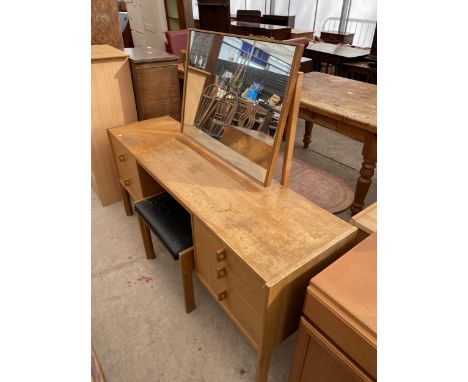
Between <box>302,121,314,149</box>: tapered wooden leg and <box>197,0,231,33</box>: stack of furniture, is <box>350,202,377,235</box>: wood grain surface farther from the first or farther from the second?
<box>197,0,231,33</box>: stack of furniture

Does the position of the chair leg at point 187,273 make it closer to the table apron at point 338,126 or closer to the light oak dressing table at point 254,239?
the light oak dressing table at point 254,239

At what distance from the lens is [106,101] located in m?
1.82

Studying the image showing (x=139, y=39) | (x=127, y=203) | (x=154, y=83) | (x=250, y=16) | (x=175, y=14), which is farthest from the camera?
(x=139, y=39)

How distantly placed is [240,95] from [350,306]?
89cm

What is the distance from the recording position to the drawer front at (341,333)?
66 centimetres

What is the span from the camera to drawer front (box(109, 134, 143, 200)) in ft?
5.27

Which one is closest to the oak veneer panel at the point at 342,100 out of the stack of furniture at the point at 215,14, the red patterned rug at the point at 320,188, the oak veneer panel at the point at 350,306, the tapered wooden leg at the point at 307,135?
the red patterned rug at the point at 320,188

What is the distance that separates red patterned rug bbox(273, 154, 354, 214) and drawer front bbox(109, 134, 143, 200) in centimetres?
76

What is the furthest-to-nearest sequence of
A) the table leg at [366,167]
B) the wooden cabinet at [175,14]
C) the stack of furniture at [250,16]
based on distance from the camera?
the stack of furniture at [250,16] < the wooden cabinet at [175,14] < the table leg at [366,167]

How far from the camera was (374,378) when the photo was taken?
67 cm

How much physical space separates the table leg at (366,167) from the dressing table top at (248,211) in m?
0.72

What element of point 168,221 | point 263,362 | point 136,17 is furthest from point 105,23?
point 136,17

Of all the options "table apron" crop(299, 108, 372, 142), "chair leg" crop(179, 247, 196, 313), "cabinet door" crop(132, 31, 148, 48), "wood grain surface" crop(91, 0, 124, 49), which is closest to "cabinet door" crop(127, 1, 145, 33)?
"cabinet door" crop(132, 31, 148, 48)

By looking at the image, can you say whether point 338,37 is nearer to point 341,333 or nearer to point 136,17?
point 136,17
